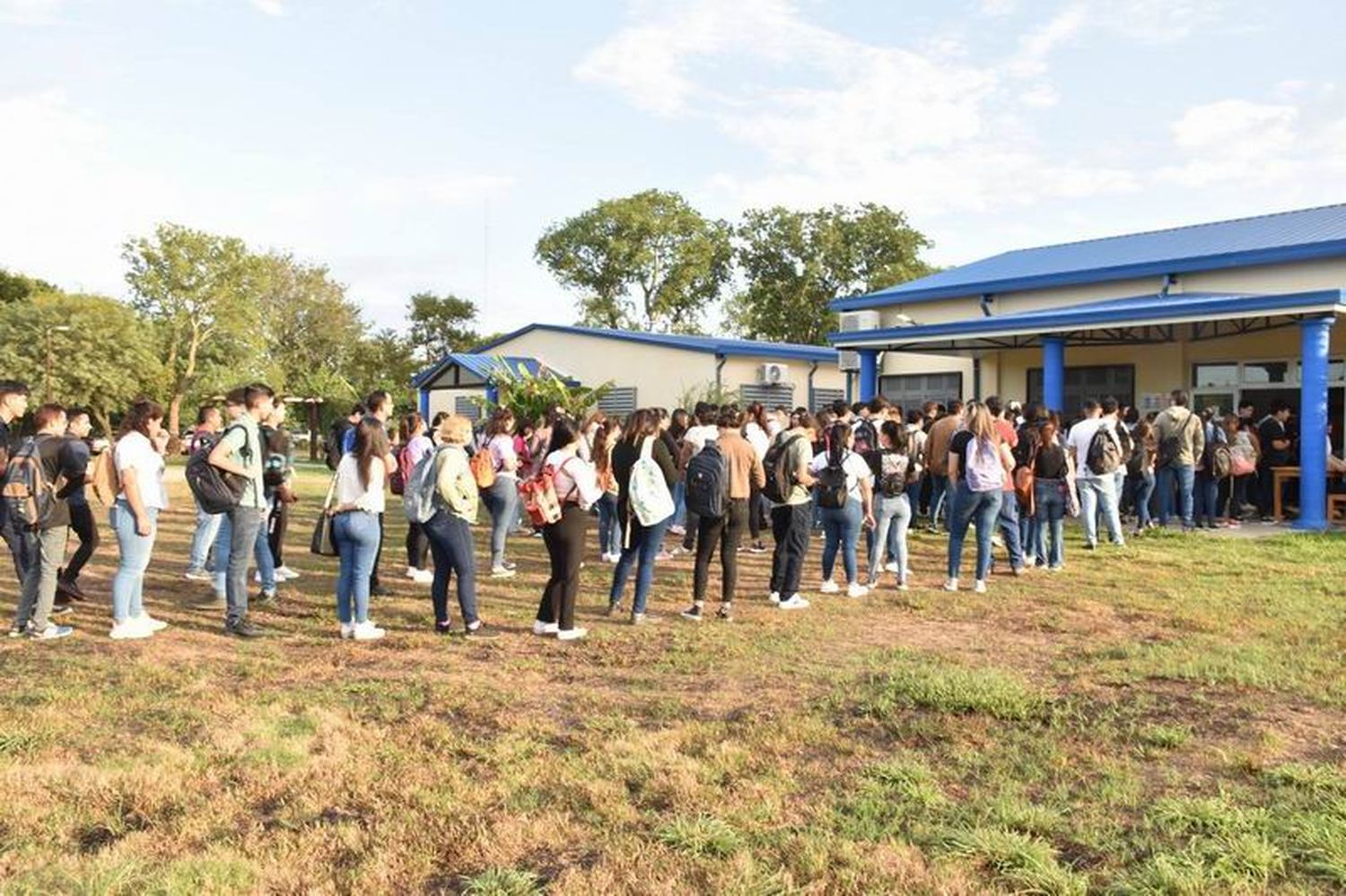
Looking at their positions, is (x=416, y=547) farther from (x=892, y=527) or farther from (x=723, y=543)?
(x=892, y=527)

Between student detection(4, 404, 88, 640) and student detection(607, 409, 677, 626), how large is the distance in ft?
12.2

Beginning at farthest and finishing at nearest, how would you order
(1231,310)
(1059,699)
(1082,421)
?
(1231,310) < (1082,421) < (1059,699)

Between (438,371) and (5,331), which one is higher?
(5,331)

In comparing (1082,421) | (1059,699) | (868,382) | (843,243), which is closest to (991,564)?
(1082,421)

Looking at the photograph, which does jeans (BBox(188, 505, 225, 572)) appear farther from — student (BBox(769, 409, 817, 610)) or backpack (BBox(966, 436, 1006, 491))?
backpack (BBox(966, 436, 1006, 491))

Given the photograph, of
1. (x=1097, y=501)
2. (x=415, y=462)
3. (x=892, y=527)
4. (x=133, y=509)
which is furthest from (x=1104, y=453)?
(x=133, y=509)

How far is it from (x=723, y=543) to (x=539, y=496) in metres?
1.65

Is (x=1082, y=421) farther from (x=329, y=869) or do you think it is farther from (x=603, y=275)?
(x=603, y=275)

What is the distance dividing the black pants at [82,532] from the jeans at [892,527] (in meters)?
6.24

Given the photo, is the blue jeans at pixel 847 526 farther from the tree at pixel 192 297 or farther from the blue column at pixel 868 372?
the tree at pixel 192 297

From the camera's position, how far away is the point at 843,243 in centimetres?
5191

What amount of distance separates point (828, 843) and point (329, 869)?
1719mm

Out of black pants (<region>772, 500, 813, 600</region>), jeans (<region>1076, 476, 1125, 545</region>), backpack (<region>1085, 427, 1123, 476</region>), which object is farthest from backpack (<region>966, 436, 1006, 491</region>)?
jeans (<region>1076, 476, 1125, 545</region>)

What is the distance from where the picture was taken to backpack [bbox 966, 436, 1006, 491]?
27.0 ft
